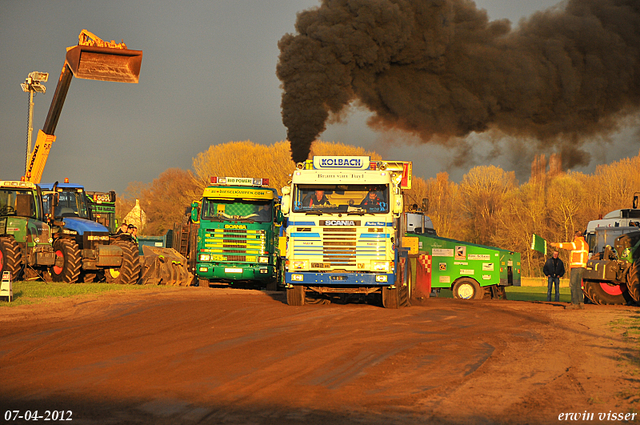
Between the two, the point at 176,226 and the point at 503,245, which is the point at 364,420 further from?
the point at 503,245

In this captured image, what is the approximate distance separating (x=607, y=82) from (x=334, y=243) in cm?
1629

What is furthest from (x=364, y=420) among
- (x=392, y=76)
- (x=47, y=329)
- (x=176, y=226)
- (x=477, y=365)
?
(x=176, y=226)

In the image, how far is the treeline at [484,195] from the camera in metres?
51.1

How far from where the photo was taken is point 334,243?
14391 millimetres

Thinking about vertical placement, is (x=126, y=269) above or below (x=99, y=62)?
below

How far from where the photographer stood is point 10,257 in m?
17.8

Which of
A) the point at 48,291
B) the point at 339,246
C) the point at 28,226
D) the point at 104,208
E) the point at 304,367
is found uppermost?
the point at 104,208

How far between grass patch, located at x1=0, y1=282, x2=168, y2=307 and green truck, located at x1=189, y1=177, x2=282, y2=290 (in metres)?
3.45

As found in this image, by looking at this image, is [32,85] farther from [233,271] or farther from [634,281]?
[634,281]

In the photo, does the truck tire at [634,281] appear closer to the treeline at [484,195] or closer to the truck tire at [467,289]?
the truck tire at [467,289]

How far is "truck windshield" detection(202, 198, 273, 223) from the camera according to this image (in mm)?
21875

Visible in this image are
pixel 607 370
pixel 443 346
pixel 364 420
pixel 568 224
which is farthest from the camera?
pixel 568 224

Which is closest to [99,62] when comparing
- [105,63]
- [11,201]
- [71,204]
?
[105,63]

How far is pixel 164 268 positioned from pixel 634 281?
15727 mm
